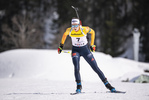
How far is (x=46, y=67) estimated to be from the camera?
38.0ft

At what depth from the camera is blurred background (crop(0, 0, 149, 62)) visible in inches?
1067

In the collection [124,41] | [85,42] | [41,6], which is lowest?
[124,41]

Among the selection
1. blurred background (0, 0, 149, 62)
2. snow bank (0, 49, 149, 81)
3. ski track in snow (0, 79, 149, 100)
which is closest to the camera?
ski track in snow (0, 79, 149, 100)

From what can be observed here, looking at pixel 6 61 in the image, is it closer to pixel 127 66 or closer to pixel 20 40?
pixel 127 66

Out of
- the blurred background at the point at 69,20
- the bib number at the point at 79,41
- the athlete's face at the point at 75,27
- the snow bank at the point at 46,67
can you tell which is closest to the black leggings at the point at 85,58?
the bib number at the point at 79,41

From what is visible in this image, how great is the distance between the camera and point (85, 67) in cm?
1193

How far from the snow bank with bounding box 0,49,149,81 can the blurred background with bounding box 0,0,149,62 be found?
39.9 feet

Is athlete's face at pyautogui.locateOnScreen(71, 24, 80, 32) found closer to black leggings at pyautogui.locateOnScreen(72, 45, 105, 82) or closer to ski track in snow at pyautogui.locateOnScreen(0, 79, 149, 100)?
black leggings at pyautogui.locateOnScreen(72, 45, 105, 82)

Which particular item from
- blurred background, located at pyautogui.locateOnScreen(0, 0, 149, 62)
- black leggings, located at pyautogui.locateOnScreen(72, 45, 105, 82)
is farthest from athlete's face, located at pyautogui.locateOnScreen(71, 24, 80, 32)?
blurred background, located at pyautogui.locateOnScreen(0, 0, 149, 62)

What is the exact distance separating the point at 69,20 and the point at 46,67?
1990 centimetres

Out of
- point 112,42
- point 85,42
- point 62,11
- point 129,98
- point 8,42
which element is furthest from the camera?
point 62,11

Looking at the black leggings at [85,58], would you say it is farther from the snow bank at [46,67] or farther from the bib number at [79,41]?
the snow bank at [46,67]

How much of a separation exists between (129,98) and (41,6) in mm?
32574

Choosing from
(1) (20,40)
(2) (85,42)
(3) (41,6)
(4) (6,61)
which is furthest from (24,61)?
(3) (41,6)
